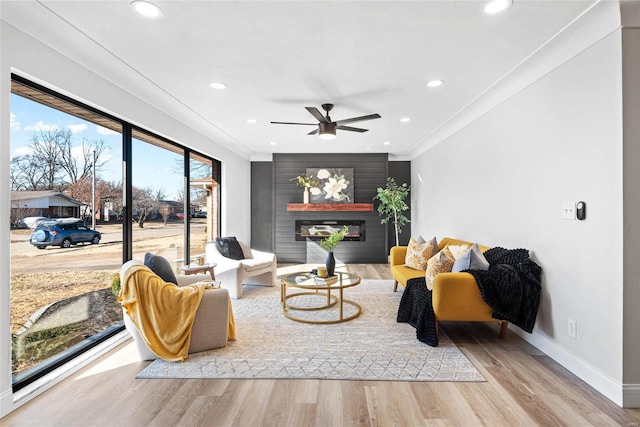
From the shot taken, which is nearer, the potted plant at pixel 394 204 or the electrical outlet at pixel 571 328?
the electrical outlet at pixel 571 328

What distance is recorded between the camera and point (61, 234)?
278 cm

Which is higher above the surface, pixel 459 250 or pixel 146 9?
pixel 146 9

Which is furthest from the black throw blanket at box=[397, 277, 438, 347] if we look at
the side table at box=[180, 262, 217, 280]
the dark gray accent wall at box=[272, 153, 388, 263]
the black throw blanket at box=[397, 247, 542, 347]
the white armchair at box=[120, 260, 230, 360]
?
the dark gray accent wall at box=[272, 153, 388, 263]

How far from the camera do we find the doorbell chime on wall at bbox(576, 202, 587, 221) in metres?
2.43

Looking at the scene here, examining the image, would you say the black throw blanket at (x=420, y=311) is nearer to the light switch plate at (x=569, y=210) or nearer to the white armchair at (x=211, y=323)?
the light switch plate at (x=569, y=210)

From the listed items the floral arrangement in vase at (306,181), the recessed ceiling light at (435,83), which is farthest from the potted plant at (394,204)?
the recessed ceiling light at (435,83)

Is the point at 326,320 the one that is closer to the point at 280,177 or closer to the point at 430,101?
the point at 430,101

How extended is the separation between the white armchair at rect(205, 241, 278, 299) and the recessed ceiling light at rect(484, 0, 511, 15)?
3.91 meters

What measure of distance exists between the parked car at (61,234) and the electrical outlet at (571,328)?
162 inches

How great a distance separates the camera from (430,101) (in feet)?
12.8

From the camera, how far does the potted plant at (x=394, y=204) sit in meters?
7.01

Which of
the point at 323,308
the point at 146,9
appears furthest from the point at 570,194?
the point at 146,9

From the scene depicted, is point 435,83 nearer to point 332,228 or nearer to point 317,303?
point 317,303

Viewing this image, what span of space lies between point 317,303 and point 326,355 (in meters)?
1.52
